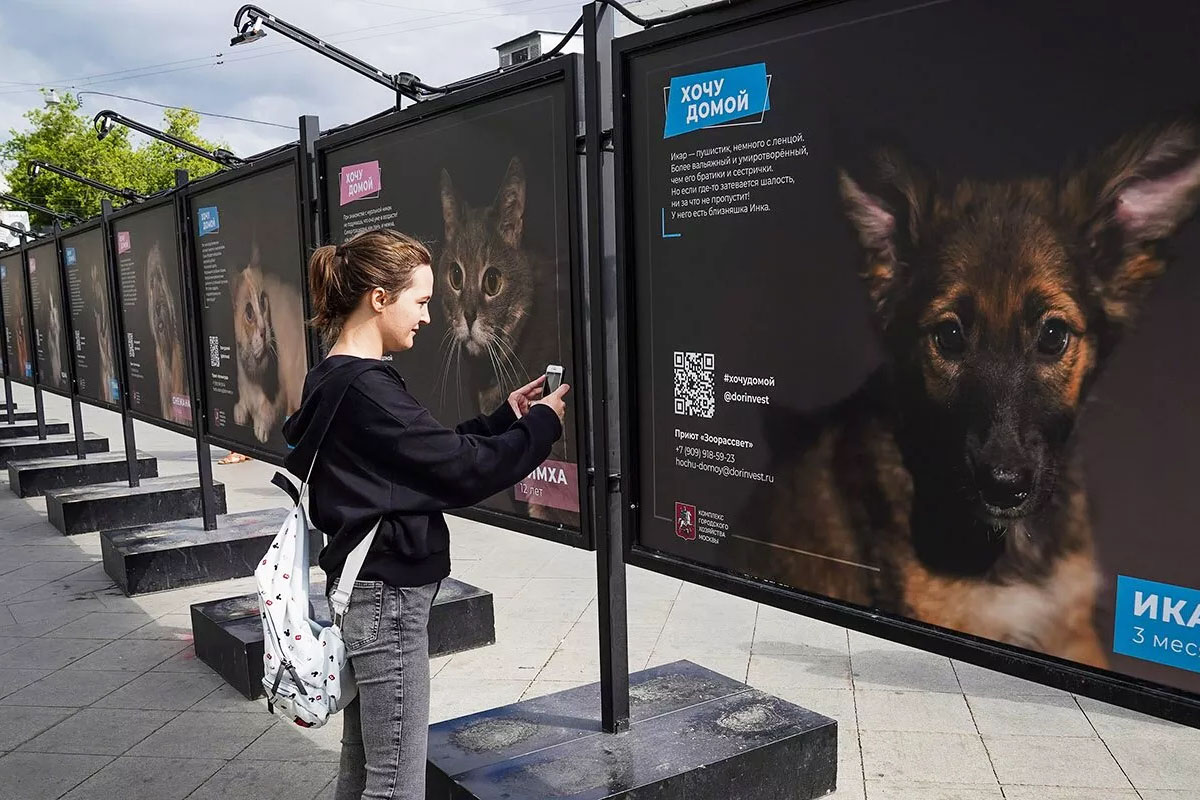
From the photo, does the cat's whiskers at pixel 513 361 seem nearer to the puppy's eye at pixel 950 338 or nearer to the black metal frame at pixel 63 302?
the puppy's eye at pixel 950 338

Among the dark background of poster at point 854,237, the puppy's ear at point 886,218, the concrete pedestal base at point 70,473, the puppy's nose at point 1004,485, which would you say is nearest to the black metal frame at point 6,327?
the concrete pedestal base at point 70,473

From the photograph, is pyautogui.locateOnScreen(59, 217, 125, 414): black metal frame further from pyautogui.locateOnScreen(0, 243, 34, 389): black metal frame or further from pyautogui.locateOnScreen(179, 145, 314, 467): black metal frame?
pyautogui.locateOnScreen(0, 243, 34, 389): black metal frame

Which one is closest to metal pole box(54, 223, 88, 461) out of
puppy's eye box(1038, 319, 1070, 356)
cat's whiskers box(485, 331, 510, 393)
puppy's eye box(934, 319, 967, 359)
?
cat's whiskers box(485, 331, 510, 393)

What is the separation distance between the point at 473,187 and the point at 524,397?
0.94 m

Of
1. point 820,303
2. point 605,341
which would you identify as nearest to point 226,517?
point 605,341

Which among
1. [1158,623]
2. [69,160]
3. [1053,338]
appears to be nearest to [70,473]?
[1053,338]

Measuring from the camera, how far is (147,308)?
7500 millimetres

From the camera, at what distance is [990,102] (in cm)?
212

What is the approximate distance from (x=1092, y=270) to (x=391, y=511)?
5.31 ft

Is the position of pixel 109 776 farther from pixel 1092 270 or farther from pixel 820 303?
pixel 1092 270

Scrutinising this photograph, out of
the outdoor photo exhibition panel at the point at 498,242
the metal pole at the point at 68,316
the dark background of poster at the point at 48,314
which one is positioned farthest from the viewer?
the dark background of poster at the point at 48,314

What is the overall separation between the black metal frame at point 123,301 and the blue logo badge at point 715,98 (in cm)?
452

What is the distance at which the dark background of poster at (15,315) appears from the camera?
40.8 feet

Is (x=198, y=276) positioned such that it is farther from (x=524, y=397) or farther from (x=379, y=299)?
(x=379, y=299)
